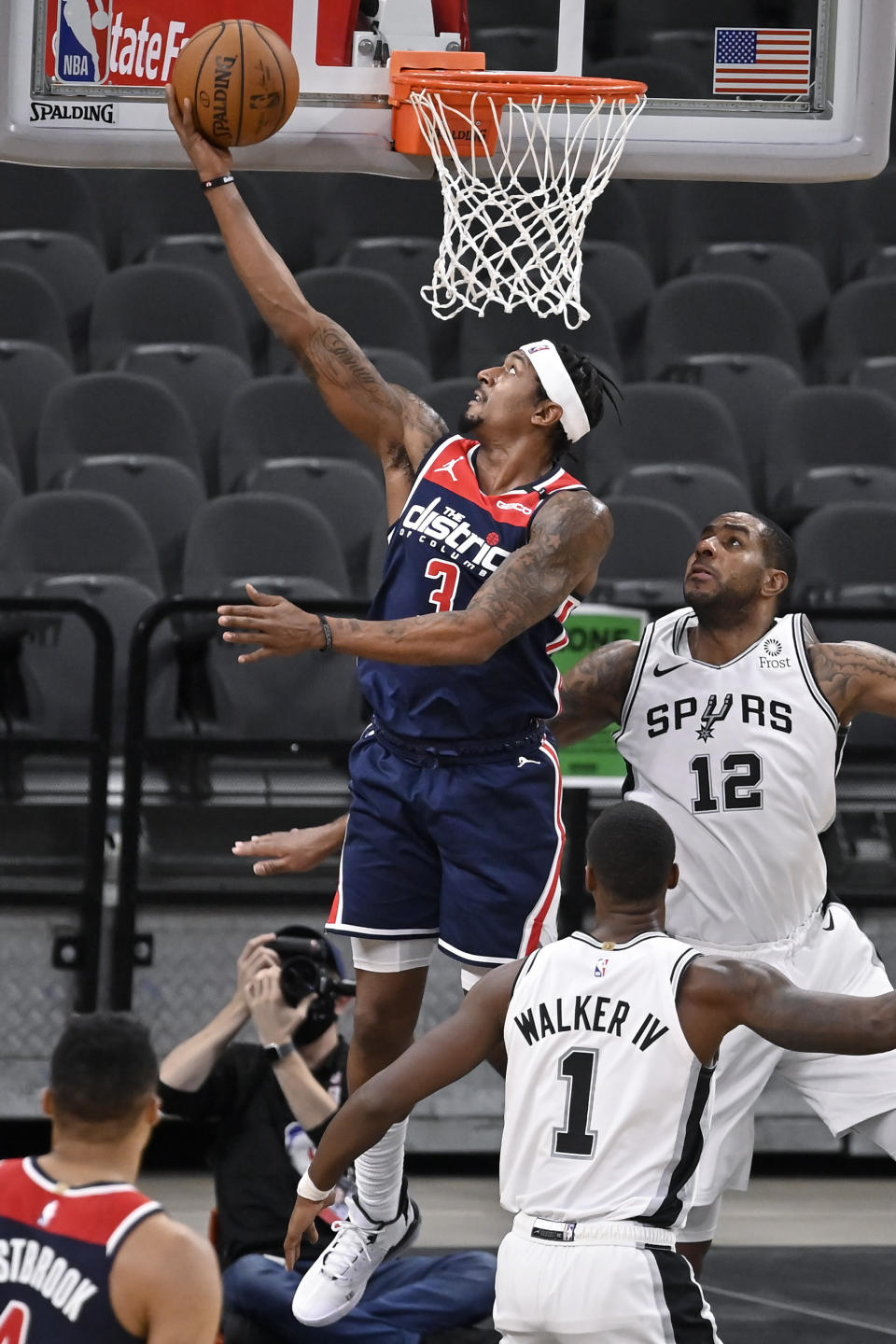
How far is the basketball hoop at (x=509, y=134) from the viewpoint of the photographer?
207 inches

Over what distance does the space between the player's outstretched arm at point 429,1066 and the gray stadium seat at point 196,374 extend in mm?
6432

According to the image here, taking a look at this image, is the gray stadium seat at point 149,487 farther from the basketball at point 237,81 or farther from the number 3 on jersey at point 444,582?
the number 3 on jersey at point 444,582

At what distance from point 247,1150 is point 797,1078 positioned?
1546 mm

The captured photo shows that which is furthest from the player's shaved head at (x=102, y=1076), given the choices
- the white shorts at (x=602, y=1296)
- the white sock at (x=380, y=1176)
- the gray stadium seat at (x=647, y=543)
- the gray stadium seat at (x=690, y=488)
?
the gray stadium seat at (x=690, y=488)

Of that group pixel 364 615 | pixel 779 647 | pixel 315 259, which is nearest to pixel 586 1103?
pixel 779 647

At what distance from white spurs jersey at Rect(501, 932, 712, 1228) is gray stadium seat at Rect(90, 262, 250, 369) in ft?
23.7

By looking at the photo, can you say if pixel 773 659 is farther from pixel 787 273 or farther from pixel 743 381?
pixel 787 273

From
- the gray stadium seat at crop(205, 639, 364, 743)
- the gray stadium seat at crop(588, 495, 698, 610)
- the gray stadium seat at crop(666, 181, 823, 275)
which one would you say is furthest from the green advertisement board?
the gray stadium seat at crop(666, 181, 823, 275)

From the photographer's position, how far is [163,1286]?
290 centimetres

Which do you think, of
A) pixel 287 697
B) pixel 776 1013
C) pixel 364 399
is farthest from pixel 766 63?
pixel 287 697

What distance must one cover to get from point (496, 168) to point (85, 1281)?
3.38 metres

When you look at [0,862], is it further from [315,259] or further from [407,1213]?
[315,259]

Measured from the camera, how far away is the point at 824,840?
7.97 m

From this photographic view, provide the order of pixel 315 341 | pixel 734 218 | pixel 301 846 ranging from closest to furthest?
pixel 315 341, pixel 301 846, pixel 734 218
